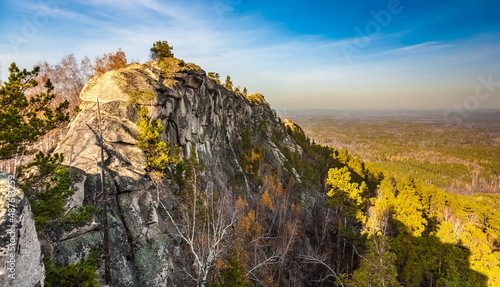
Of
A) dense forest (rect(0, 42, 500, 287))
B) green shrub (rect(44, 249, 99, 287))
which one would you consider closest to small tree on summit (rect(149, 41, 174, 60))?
dense forest (rect(0, 42, 500, 287))

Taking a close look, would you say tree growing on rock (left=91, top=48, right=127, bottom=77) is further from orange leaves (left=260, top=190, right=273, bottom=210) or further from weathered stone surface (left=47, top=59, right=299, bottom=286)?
orange leaves (left=260, top=190, right=273, bottom=210)

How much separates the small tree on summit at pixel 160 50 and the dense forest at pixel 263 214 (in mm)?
127

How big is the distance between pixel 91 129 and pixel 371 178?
213 feet

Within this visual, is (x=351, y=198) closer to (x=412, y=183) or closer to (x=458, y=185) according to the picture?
(x=412, y=183)

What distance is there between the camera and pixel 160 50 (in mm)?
29484

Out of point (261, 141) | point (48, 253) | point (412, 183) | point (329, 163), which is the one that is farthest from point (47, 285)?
point (329, 163)

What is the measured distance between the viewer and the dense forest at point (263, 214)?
28.9 ft

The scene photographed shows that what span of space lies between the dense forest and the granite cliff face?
0.76m

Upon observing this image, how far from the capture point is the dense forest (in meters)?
8.82

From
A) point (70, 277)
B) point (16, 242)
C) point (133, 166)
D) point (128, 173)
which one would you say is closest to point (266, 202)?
point (133, 166)

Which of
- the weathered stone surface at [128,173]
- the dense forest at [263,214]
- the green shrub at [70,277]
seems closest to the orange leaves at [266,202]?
the dense forest at [263,214]

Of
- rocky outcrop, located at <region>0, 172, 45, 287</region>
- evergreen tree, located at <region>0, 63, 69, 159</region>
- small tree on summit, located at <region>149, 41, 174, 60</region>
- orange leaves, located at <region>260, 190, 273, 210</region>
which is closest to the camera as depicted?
rocky outcrop, located at <region>0, 172, 45, 287</region>

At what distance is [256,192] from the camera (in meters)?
39.2

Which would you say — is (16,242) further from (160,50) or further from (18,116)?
(160,50)
